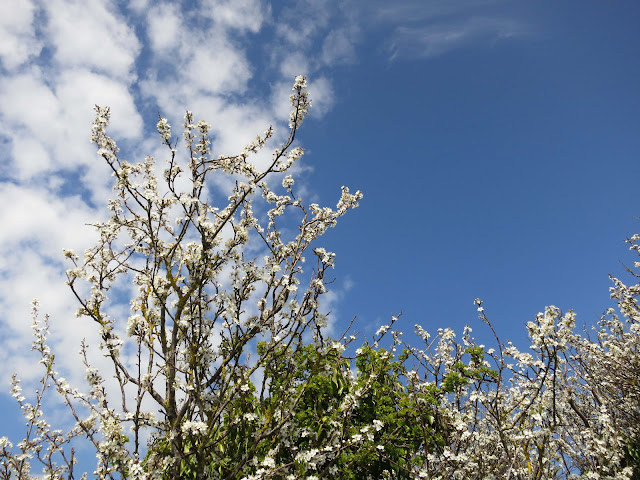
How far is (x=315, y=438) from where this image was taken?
592cm

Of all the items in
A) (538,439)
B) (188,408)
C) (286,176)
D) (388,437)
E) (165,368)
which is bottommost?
(538,439)

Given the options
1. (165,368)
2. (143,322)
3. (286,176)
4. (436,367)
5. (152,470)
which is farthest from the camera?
(436,367)

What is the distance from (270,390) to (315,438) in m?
1.36

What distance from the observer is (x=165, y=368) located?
5199 mm

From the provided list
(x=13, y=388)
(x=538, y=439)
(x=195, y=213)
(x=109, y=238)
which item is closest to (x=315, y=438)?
(x=538, y=439)

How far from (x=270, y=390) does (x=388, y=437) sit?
206 cm

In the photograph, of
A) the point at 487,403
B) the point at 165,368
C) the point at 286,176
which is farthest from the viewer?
the point at 286,176

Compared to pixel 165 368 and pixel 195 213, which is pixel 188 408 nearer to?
pixel 165 368

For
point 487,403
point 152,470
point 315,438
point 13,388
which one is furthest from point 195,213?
point 487,403

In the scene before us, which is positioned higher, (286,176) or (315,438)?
(286,176)

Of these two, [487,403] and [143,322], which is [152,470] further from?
[487,403]

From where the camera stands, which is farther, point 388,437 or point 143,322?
point 388,437

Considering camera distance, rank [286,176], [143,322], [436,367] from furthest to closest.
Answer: [436,367]
[286,176]
[143,322]

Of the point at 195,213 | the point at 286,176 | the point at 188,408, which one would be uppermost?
the point at 286,176
